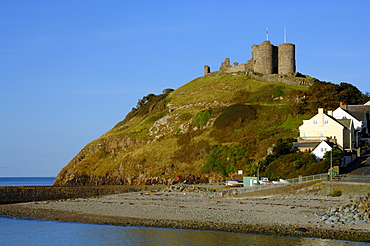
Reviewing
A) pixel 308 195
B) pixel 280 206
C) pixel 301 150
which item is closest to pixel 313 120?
pixel 301 150

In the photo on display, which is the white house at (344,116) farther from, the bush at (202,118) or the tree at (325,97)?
the bush at (202,118)

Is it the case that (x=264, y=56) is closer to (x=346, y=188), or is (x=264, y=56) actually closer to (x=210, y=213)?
(x=346, y=188)

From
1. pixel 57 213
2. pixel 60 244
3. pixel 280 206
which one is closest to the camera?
pixel 60 244

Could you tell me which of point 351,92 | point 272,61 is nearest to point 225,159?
point 351,92

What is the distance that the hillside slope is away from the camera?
7736 cm

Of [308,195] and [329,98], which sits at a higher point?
[329,98]

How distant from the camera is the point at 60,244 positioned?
105 ft

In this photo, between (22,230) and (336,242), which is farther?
(22,230)

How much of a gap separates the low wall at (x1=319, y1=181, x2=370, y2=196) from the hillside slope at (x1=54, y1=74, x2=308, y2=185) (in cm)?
1801

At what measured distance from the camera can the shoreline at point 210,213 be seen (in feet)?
103

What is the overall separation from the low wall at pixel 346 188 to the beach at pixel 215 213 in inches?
46.0

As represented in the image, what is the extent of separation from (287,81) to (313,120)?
3951cm

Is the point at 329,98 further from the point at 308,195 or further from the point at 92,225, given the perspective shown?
the point at 92,225

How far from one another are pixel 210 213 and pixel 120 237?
9734 millimetres
